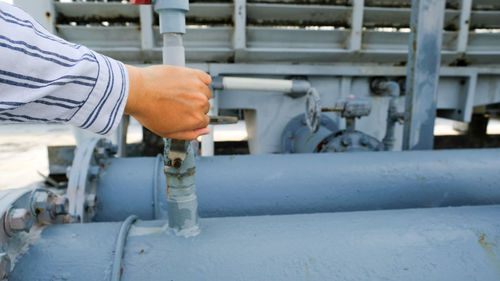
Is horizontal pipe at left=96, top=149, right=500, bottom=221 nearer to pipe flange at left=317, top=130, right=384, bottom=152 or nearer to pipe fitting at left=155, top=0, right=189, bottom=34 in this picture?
pipe flange at left=317, top=130, right=384, bottom=152

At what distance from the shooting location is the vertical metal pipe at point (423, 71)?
1427mm

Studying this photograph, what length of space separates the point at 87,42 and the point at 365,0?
5.04 ft

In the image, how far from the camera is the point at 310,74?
6.78 ft

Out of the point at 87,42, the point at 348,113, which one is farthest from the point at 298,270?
the point at 87,42

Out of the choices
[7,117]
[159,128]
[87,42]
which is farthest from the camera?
[87,42]

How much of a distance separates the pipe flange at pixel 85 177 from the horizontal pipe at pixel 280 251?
305 millimetres

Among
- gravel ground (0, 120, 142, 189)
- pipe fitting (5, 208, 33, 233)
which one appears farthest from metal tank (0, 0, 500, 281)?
gravel ground (0, 120, 142, 189)

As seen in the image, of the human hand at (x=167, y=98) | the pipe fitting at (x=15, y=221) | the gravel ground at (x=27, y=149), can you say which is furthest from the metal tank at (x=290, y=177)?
the gravel ground at (x=27, y=149)

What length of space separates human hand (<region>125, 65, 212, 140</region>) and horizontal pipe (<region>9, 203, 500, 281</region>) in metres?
0.26

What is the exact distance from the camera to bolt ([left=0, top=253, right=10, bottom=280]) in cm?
58

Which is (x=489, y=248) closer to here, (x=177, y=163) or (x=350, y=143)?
(x=177, y=163)

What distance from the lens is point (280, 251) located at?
70cm

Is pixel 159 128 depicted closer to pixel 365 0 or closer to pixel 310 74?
pixel 310 74

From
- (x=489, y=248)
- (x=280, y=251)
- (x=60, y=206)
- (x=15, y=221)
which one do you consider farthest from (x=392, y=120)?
(x=15, y=221)
